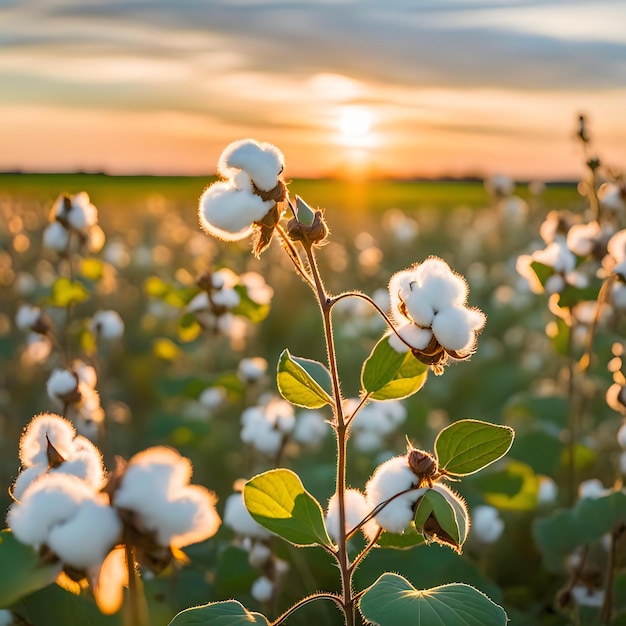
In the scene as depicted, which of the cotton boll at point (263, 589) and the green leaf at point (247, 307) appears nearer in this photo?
the cotton boll at point (263, 589)

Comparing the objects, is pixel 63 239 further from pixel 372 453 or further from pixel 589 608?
pixel 589 608

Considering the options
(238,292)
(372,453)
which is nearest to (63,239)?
(238,292)

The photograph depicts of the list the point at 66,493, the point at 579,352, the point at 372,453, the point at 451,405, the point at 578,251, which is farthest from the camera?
the point at 451,405

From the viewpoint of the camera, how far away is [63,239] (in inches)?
114

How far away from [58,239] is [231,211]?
1.67 meters

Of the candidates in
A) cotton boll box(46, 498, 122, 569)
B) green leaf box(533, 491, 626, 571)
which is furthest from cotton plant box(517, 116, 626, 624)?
cotton boll box(46, 498, 122, 569)

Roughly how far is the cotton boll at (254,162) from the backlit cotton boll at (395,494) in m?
0.52

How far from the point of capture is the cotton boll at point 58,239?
2881 millimetres

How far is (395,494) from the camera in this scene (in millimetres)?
1395

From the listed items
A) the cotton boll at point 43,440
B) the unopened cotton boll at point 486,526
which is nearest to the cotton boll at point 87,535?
the cotton boll at point 43,440

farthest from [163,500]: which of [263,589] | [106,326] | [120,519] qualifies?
[106,326]

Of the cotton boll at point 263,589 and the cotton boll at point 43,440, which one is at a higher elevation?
the cotton boll at point 43,440

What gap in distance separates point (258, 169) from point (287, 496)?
54 cm

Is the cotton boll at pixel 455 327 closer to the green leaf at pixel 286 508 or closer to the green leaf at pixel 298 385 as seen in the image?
the green leaf at pixel 298 385
